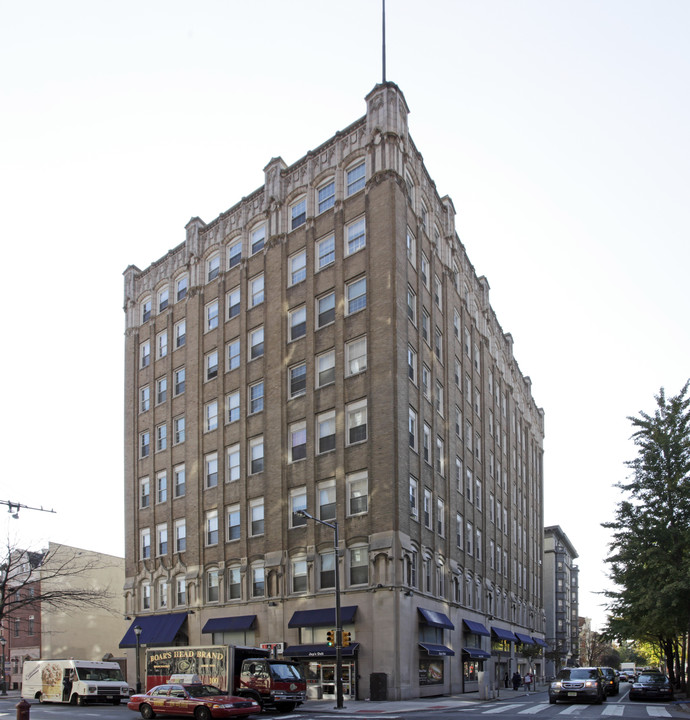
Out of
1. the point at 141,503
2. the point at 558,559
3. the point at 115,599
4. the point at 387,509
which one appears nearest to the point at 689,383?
the point at 387,509

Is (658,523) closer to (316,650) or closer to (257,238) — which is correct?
(316,650)

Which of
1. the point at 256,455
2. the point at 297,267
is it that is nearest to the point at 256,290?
the point at 297,267

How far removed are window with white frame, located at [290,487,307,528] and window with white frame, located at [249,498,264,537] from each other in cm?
259

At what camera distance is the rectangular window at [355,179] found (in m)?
43.9

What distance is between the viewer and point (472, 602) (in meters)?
51.0

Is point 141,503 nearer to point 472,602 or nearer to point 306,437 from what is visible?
point 306,437

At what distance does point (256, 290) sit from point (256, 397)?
691 centimetres

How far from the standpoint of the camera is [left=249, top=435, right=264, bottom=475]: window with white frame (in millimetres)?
45281

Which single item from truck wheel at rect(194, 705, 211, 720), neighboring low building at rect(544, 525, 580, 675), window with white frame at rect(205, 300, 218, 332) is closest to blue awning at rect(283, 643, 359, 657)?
truck wheel at rect(194, 705, 211, 720)

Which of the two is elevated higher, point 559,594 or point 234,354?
point 234,354

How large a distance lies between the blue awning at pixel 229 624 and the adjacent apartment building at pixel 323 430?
0.12 m

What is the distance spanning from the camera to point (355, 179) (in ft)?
145

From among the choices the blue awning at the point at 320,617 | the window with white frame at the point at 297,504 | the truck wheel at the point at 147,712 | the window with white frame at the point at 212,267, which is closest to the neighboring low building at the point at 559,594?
the window with white frame at the point at 297,504

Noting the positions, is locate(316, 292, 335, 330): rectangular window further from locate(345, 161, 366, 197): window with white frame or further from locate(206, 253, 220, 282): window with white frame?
locate(206, 253, 220, 282): window with white frame
